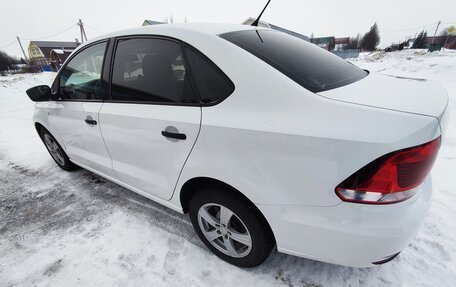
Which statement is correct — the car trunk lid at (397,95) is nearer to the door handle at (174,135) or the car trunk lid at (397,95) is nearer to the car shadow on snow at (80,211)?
the door handle at (174,135)

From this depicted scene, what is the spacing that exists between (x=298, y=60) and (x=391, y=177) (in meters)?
0.90

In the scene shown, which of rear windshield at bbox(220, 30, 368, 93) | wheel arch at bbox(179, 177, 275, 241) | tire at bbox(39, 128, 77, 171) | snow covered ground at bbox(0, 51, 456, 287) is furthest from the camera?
tire at bbox(39, 128, 77, 171)

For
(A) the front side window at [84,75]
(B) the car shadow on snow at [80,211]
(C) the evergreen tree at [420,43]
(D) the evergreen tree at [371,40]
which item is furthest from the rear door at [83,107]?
(D) the evergreen tree at [371,40]

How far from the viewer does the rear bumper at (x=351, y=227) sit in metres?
1.16

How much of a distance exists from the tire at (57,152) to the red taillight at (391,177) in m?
3.50

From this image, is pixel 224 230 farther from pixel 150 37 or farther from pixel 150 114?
pixel 150 37

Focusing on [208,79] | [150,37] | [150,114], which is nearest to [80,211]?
[150,114]

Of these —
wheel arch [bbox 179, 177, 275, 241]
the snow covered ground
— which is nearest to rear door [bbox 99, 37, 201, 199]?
wheel arch [bbox 179, 177, 275, 241]

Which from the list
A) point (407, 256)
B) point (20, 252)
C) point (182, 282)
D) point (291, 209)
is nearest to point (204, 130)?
point (291, 209)

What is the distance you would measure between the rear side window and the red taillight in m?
0.82

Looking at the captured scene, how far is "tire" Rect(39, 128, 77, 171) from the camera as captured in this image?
10.8 ft

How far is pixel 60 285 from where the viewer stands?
1.80 metres

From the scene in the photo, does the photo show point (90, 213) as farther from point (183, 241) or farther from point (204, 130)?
point (204, 130)

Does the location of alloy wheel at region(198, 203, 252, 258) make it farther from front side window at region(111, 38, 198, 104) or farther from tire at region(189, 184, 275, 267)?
front side window at region(111, 38, 198, 104)
